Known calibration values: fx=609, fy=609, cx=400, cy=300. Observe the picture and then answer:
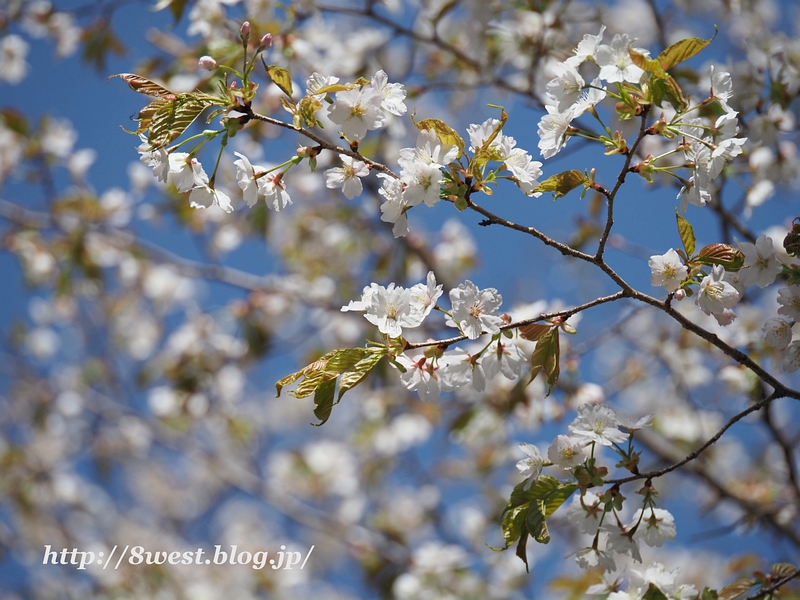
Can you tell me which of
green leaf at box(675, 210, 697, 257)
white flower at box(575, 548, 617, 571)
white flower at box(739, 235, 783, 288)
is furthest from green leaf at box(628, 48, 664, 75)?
white flower at box(575, 548, 617, 571)

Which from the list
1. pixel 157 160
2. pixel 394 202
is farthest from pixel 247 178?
pixel 394 202

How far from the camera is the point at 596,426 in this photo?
1072mm

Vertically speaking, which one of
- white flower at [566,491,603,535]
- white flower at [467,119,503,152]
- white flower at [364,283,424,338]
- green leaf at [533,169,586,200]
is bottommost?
white flower at [566,491,603,535]

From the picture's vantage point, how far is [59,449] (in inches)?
228

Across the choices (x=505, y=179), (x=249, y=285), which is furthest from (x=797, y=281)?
(x=249, y=285)

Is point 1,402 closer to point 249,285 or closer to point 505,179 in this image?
point 249,285

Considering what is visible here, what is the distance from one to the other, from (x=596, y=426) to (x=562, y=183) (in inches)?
16.9

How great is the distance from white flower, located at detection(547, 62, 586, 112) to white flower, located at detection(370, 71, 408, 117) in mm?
259

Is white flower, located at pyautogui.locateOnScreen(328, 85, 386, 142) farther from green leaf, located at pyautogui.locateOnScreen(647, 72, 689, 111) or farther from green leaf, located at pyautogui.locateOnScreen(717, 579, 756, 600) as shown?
green leaf, located at pyautogui.locateOnScreen(717, 579, 756, 600)

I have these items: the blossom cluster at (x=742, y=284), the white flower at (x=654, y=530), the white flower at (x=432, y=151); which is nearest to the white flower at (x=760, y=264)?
the blossom cluster at (x=742, y=284)

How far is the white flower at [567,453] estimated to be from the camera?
1.07 meters

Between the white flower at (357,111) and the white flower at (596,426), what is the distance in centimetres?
63

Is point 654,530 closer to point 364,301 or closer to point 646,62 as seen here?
point 364,301

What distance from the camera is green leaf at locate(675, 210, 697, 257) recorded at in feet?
3.43
